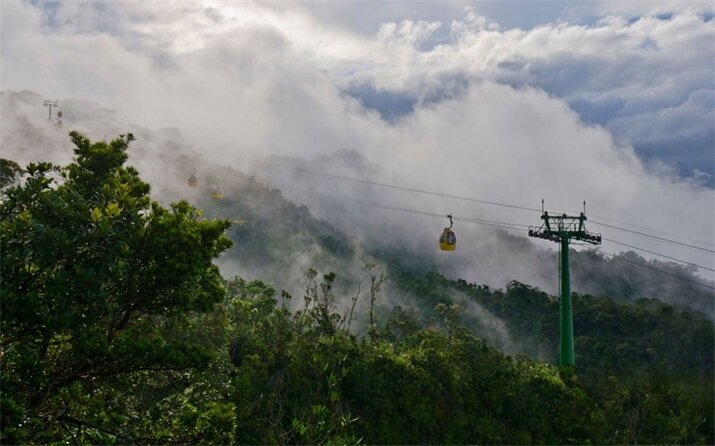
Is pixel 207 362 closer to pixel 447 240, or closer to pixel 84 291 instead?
pixel 84 291

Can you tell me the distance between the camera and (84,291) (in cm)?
868

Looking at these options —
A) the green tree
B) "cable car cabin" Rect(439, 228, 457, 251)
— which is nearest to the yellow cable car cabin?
"cable car cabin" Rect(439, 228, 457, 251)

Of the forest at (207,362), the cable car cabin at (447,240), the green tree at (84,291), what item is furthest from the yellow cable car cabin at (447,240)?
the green tree at (84,291)

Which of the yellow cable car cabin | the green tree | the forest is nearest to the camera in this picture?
the green tree

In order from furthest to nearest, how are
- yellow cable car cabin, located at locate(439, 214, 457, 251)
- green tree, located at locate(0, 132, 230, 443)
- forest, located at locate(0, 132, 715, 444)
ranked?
yellow cable car cabin, located at locate(439, 214, 457, 251) → forest, located at locate(0, 132, 715, 444) → green tree, located at locate(0, 132, 230, 443)

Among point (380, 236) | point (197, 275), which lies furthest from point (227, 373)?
point (380, 236)

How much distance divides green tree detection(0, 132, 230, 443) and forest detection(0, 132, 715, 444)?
0.08 ft

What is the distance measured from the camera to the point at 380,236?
121188 millimetres

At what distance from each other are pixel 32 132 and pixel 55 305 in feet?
332

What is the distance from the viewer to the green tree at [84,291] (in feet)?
27.9

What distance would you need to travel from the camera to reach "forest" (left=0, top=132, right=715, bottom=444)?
8719 millimetres

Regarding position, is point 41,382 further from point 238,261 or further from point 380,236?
point 380,236

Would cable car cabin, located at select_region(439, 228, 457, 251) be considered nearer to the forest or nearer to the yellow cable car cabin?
the yellow cable car cabin

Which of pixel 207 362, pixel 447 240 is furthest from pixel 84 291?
pixel 447 240
